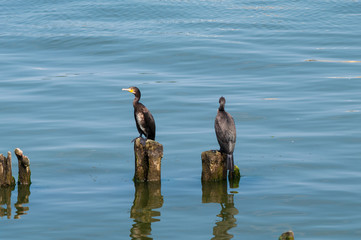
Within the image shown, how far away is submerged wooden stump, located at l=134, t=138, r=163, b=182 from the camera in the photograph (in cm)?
1392

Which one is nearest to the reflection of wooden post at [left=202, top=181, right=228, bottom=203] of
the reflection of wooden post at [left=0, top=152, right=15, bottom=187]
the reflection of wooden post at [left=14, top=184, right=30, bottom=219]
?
the reflection of wooden post at [left=14, top=184, right=30, bottom=219]

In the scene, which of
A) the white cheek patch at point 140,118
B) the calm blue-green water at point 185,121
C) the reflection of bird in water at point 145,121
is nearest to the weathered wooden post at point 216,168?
the calm blue-green water at point 185,121

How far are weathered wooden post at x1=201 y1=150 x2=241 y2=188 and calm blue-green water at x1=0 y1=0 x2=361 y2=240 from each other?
1.09 ft

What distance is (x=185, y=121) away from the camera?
63.2 feet

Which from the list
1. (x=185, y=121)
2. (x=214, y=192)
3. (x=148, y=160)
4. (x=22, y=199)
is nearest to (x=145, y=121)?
(x=148, y=160)

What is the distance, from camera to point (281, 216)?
41.9 feet

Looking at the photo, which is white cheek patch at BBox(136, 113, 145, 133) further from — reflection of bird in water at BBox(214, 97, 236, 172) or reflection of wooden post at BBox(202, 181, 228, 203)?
reflection of wooden post at BBox(202, 181, 228, 203)

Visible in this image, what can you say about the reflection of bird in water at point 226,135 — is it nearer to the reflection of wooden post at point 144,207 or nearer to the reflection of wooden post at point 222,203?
the reflection of wooden post at point 222,203

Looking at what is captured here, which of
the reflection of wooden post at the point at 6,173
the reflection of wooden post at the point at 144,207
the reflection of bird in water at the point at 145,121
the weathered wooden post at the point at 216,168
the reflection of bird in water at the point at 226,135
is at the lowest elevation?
the reflection of wooden post at the point at 144,207

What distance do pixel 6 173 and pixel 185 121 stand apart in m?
6.34

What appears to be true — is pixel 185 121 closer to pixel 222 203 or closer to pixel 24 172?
pixel 222 203

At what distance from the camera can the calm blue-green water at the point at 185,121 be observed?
12.8 metres

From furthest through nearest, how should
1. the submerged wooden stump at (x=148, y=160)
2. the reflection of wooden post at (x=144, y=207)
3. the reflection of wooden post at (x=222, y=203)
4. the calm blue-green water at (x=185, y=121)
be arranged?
the submerged wooden stump at (x=148, y=160) → the calm blue-green water at (x=185, y=121) → the reflection of wooden post at (x=144, y=207) → the reflection of wooden post at (x=222, y=203)

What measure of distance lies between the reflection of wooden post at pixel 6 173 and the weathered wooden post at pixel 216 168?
3.65 meters
